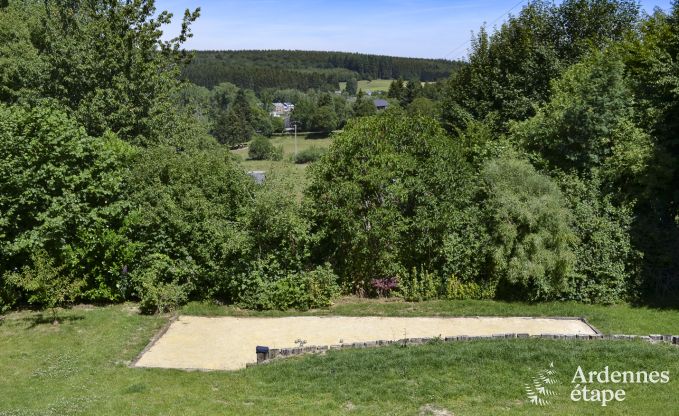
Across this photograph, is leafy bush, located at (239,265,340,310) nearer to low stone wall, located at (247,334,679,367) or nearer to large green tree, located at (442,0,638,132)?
low stone wall, located at (247,334,679,367)

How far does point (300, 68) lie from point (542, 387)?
15356 centimetres

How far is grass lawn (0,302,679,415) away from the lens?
853 centimetres

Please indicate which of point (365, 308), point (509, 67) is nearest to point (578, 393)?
point (365, 308)

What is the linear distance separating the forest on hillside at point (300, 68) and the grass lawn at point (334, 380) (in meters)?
103

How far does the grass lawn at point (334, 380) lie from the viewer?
853cm

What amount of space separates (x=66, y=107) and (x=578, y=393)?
58.3 feet

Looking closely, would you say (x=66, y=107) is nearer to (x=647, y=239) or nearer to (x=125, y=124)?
(x=125, y=124)

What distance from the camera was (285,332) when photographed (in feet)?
40.5

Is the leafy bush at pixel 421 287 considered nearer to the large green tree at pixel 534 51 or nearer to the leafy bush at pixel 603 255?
the leafy bush at pixel 603 255

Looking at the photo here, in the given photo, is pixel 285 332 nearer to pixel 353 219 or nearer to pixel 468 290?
pixel 353 219

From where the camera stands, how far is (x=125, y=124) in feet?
66.8

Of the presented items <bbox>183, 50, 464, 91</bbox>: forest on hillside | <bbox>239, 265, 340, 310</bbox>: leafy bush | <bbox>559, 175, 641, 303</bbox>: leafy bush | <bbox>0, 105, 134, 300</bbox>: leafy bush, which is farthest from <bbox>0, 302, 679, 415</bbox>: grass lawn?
<bbox>183, 50, 464, 91</bbox>: forest on hillside

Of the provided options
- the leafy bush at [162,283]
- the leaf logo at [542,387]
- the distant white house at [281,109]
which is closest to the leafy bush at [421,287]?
the leaf logo at [542,387]

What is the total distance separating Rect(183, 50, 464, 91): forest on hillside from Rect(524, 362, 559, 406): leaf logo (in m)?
103
